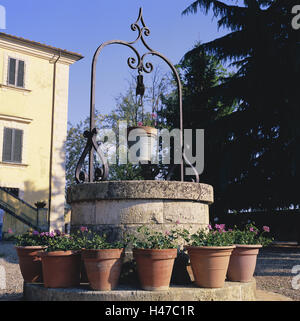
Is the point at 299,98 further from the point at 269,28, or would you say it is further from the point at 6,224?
the point at 6,224

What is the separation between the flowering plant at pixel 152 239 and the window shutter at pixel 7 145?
1287cm

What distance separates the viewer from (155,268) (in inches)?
146

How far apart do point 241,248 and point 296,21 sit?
403 inches

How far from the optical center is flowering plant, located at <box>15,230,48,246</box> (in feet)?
15.3

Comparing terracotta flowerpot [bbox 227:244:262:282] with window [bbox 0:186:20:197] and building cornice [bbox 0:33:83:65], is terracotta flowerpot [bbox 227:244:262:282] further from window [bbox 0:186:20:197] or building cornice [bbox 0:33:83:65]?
building cornice [bbox 0:33:83:65]

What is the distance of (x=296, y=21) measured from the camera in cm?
1211

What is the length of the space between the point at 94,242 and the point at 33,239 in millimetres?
1270

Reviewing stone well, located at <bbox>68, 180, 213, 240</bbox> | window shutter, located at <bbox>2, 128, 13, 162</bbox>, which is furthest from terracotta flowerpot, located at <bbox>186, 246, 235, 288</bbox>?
window shutter, located at <bbox>2, 128, 13, 162</bbox>

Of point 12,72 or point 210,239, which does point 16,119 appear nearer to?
point 12,72

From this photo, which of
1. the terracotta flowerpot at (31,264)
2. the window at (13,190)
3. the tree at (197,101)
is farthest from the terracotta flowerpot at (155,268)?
the window at (13,190)

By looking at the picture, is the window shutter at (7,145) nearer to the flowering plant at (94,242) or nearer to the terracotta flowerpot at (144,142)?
the terracotta flowerpot at (144,142)

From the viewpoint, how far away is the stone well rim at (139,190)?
427 centimetres
